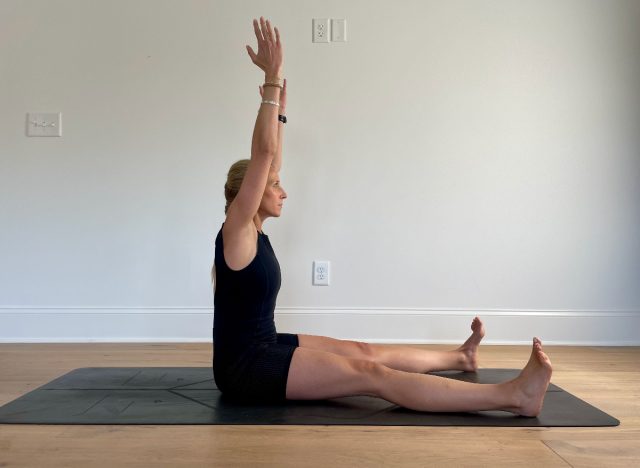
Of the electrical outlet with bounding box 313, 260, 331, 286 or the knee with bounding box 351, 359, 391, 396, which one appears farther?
the electrical outlet with bounding box 313, 260, 331, 286

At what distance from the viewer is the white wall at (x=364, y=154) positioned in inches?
117

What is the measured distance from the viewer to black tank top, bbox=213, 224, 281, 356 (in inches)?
64.4

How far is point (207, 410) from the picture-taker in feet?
5.33

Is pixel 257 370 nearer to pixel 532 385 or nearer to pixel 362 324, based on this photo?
pixel 532 385

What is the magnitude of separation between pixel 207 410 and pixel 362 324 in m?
1.44

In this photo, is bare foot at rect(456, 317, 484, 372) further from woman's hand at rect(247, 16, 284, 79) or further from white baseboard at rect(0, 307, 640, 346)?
woman's hand at rect(247, 16, 284, 79)

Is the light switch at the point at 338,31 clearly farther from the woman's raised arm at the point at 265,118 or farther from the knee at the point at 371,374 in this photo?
the knee at the point at 371,374

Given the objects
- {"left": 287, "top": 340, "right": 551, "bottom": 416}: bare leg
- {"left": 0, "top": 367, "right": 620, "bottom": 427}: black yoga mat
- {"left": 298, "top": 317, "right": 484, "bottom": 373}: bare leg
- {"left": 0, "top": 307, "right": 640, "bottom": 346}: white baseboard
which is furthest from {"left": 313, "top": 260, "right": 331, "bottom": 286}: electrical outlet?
{"left": 287, "top": 340, "right": 551, "bottom": 416}: bare leg

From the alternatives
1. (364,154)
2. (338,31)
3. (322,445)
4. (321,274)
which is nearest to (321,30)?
(338,31)

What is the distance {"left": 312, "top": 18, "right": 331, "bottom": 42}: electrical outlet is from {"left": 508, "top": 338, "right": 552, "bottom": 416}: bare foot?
6.75 ft

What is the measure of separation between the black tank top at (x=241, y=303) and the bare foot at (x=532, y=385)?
72 centimetres

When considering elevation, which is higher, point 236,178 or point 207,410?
point 236,178

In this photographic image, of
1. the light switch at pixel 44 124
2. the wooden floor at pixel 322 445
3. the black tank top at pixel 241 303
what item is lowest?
the wooden floor at pixel 322 445

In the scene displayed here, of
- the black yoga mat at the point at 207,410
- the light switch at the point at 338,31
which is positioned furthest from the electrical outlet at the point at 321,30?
the black yoga mat at the point at 207,410
